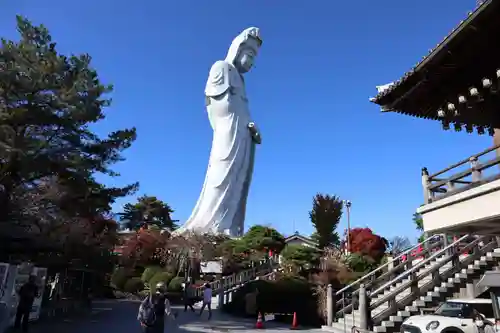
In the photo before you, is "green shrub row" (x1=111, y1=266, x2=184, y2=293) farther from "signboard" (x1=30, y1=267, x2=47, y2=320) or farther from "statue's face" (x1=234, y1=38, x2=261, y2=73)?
"statue's face" (x1=234, y1=38, x2=261, y2=73)

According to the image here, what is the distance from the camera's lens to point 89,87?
17.2 meters

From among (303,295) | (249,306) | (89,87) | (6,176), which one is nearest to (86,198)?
(6,176)

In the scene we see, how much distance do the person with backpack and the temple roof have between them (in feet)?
23.3

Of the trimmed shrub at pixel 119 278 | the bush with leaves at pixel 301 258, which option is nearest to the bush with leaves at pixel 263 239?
the bush with leaves at pixel 301 258

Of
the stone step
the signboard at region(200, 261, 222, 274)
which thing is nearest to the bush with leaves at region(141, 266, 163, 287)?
the signboard at region(200, 261, 222, 274)

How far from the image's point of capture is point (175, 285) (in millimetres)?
25172

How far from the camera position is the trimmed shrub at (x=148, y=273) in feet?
88.0

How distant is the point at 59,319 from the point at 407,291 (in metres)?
11.8

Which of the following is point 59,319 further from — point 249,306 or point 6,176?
point 249,306

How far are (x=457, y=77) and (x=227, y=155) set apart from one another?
2608cm

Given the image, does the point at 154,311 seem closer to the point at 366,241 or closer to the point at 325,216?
the point at 325,216

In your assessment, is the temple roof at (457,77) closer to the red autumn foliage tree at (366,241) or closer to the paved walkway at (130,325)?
the paved walkway at (130,325)

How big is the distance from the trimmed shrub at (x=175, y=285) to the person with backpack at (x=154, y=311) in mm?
18035

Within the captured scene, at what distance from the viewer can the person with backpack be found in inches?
292
